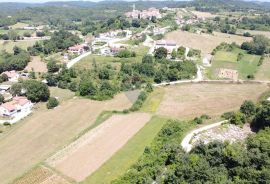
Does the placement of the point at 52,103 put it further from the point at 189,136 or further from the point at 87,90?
the point at 189,136

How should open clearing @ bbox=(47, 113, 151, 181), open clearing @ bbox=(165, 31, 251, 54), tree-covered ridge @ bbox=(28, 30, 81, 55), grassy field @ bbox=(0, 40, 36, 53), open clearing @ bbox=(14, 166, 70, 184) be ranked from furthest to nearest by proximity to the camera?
1. grassy field @ bbox=(0, 40, 36, 53)
2. open clearing @ bbox=(165, 31, 251, 54)
3. tree-covered ridge @ bbox=(28, 30, 81, 55)
4. open clearing @ bbox=(47, 113, 151, 181)
5. open clearing @ bbox=(14, 166, 70, 184)

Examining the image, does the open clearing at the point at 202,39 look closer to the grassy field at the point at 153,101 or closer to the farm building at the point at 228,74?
the farm building at the point at 228,74

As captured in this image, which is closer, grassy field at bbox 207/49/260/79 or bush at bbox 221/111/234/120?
bush at bbox 221/111/234/120

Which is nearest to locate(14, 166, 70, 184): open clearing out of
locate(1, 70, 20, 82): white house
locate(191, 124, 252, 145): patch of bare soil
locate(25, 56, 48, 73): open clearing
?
locate(191, 124, 252, 145): patch of bare soil

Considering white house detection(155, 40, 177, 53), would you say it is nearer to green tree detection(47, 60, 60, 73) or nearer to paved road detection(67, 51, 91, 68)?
paved road detection(67, 51, 91, 68)

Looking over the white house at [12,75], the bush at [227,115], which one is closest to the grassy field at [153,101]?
the bush at [227,115]

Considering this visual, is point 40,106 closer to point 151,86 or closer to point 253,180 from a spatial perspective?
point 151,86
